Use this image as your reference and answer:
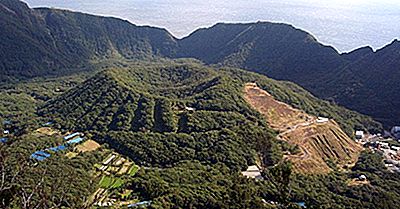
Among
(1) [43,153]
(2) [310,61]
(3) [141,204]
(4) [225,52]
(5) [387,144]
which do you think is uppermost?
(3) [141,204]

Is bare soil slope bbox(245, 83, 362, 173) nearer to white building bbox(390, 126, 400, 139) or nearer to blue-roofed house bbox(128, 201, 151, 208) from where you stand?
white building bbox(390, 126, 400, 139)

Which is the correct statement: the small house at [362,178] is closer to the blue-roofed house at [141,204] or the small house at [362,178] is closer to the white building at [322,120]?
the white building at [322,120]

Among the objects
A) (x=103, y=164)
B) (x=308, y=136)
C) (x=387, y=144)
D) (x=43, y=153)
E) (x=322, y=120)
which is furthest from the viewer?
(x=322, y=120)

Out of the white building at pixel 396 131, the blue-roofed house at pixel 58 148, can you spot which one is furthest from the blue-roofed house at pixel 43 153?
the white building at pixel 396 131

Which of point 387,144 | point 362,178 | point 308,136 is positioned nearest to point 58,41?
point 308,136

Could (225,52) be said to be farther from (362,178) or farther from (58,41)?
(362,178)

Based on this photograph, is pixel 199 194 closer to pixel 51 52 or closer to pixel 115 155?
pixel 115 155

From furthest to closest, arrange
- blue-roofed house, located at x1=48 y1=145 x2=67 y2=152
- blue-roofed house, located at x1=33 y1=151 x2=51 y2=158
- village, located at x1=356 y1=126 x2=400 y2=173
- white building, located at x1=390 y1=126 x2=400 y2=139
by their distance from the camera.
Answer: white building, located at x1=390 y1=126 x2=400 y2=139 → village, located at x1=356 y1=126 x2=400 y2=173 → blue-roofed house, located at x1=48 y1=145 x2=67 y2=152 → blue-roofed house, located at x1=33 y1=151 x2=51 y2=158

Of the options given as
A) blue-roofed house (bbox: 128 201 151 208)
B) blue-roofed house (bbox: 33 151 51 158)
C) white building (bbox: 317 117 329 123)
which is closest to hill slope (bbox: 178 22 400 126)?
white building (bbox: 317 117 329 123)

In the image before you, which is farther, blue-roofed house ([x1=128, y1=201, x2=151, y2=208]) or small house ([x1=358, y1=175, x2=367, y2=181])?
small house ([x1=358, y1=175, x2=367, y2=181])
